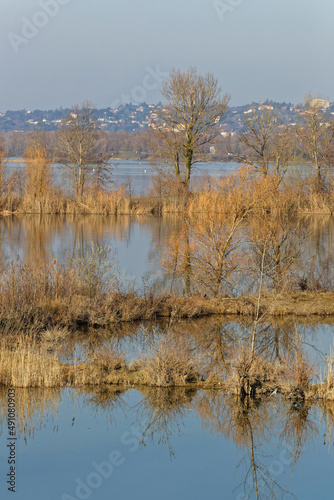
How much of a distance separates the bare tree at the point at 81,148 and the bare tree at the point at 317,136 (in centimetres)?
1381

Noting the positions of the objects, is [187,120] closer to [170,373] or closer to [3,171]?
[3,171]

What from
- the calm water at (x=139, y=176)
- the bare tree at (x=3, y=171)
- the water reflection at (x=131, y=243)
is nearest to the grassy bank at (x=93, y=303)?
the water reflection at (x=131, y=243)

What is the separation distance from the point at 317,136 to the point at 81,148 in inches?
609

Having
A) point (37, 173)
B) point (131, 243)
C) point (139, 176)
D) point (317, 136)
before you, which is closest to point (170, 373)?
point (131, 243)

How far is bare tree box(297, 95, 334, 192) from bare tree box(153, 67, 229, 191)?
18.5ft

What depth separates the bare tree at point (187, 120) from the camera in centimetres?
4069

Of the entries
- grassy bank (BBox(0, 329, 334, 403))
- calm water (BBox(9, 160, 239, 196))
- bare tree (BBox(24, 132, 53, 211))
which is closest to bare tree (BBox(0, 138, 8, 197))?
bare tree (BBox(24, 132, 53, 211))

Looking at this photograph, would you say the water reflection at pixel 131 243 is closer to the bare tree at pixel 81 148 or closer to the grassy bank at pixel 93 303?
the grassy bank at pixel 93 303

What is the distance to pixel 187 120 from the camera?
40.8 meters

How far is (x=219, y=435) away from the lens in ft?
29.3

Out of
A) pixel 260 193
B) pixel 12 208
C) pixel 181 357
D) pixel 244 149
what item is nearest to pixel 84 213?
pixel 12 208

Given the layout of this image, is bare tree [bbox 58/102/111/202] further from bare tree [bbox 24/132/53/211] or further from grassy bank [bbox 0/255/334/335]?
grassy bank [bbox 0/255/334/335]

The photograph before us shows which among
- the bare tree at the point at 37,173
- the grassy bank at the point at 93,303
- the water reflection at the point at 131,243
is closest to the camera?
the grassy bank at the point at 93,303

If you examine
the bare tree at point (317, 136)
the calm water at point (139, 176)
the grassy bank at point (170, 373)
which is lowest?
the grassy bank at point (170, 373)
